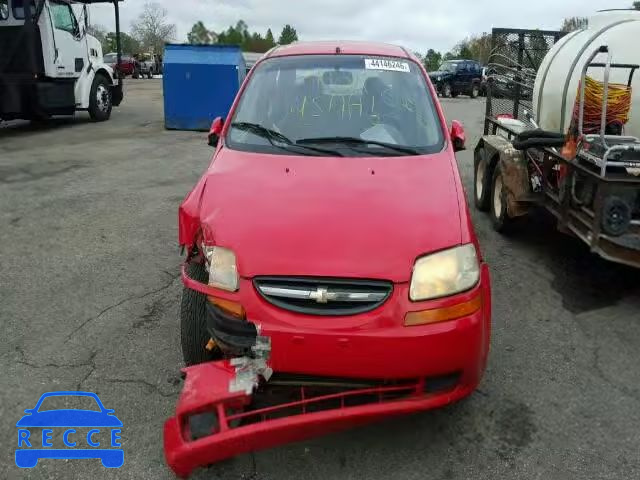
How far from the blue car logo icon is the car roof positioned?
2.86 m

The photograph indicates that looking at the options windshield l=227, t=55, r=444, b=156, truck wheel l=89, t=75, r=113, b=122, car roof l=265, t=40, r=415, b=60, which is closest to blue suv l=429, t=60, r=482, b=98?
truck wheel l=89, t=75, r=113, b=122

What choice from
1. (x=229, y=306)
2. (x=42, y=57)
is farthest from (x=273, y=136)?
(x=42, y=57)

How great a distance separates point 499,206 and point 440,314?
13.4 feet

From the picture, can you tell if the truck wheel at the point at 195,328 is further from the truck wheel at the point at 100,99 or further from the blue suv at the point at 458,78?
the blue suv at the point at 458,78

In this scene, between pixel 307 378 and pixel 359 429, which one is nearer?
pixel 307 378

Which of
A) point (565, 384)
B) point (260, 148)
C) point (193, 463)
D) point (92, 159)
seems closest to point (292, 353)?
point (193, 463)

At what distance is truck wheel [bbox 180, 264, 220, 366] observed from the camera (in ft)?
10.0

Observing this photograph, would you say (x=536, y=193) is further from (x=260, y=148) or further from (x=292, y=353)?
(x=292, y=353)

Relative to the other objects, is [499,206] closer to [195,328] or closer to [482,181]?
[482,181]

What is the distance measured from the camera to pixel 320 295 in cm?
255

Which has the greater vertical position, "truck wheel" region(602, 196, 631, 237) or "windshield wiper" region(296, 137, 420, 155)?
"windshield wiper" region(296, 137, 420, 155)

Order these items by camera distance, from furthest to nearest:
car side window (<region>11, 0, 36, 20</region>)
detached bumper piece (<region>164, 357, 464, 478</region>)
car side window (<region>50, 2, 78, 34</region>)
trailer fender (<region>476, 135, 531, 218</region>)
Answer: car side window (<region>50, 2, 78, 34</region>)
car side window (<region>11, 0, 36, 20</region>)
trailer fender (<region>476, 135, 531, 218</region>)
detached bumper piece (<region>164, 357, 464, 478</region>)

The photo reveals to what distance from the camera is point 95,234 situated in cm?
594

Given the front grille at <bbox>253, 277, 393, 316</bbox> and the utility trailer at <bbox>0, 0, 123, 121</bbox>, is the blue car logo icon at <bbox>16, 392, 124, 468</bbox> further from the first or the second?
the utility trailer at <bbox>0, 0, 123, 121</bbox>
